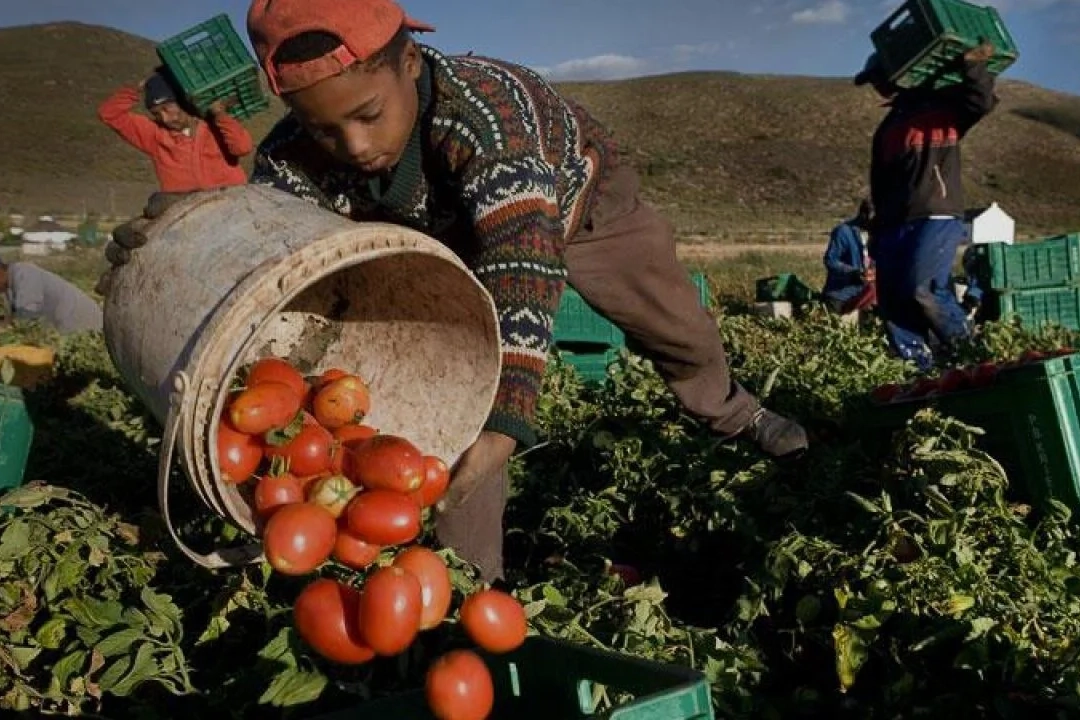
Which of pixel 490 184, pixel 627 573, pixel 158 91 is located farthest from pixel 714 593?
pixel 158 91

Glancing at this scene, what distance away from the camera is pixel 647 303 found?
3607mm

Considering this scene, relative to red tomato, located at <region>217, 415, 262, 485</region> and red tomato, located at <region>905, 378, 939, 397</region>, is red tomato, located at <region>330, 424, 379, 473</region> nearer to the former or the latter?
red tomato, located at <region>217, 415, 262, 485</region>

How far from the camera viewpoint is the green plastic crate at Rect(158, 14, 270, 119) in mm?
7238

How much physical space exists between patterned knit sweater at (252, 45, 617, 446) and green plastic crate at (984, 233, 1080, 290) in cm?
494

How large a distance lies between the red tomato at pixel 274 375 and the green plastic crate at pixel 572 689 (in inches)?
30.7

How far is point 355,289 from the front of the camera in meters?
2.94

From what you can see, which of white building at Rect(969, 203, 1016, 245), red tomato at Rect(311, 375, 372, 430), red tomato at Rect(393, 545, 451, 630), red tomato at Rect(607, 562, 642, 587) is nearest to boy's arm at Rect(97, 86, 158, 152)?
red tomato at Rect(607, 562, 642, 587)

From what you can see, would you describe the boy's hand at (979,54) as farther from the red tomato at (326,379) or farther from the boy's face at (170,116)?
the red tomato at (326,379)

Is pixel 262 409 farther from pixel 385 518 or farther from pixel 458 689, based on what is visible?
pixel 458 689

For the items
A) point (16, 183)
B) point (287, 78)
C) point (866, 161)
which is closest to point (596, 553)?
point (287, 78)

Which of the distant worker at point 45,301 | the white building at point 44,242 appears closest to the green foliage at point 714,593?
the distant worker at point 45,301

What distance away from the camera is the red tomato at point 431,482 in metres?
2.27

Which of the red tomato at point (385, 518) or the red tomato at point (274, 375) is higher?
the red tomato at point (274, 375)

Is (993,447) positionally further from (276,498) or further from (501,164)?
(276,498)
